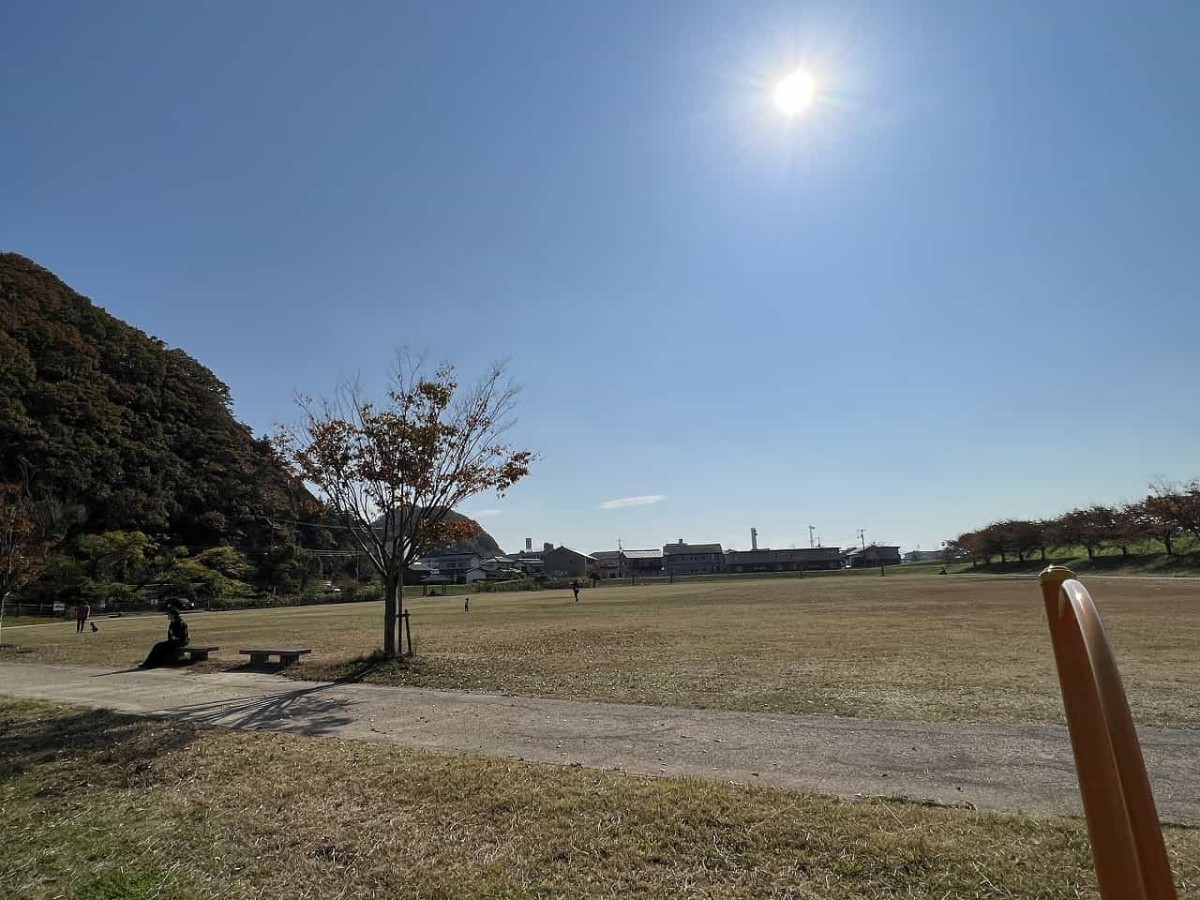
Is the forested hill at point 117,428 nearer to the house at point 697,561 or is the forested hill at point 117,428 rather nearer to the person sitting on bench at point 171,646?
the person sitting on bench at point 171,646

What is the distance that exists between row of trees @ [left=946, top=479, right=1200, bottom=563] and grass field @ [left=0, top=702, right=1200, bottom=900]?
8097 cm

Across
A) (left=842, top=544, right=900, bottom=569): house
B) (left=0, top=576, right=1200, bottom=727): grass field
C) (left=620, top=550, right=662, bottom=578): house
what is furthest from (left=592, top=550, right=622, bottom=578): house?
(left=0, top=576, right=1200, bottom=727): grass field

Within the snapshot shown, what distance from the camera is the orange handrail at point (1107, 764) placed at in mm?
1104

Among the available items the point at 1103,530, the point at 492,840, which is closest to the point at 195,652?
the point at 492,840

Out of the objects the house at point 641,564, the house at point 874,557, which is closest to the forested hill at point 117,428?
the house at point 641,564

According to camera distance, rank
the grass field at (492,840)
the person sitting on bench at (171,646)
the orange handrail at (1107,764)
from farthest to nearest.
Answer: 1. the person sitting on bench at (171,646)
2. the grass field at (492,840)
3. the orange handrail at (1107,764)

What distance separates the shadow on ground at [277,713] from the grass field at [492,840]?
210cm

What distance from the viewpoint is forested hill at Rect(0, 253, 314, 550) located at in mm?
61281

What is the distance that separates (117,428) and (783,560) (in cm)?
11369

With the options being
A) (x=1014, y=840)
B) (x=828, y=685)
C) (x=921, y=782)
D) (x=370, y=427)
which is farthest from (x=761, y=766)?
(x=370, y=427)

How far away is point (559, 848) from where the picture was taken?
4473 mm

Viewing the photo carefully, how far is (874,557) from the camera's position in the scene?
484ft

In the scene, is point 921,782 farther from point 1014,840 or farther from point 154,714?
point 154,714

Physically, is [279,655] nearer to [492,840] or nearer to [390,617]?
[390,617]
